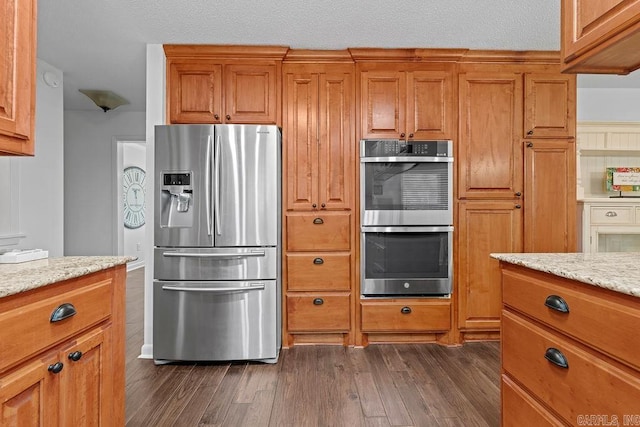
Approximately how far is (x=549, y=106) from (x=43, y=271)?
3382 millimetres

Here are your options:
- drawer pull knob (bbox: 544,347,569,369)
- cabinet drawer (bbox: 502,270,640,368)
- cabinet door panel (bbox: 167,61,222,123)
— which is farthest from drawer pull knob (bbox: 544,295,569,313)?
cabinet door panel (bbox: 167,61,222,123)

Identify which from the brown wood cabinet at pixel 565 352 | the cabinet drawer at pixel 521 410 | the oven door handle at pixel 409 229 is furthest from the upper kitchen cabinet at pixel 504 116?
the cabinet drawer at pixel 521 410

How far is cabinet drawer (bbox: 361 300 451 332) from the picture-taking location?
279 centimetres

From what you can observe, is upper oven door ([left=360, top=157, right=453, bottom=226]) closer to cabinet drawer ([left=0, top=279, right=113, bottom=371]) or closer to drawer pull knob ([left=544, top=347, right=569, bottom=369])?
drawer pull knob ([left=544, top=347, right=569, bottom=369])

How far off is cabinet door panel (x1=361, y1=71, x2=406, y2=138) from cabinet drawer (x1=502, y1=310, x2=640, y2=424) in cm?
178

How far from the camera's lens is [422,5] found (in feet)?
7.45

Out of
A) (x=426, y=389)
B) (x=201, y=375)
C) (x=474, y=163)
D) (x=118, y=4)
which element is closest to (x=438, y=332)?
(x=426, y=389)

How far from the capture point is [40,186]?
3.40 meters

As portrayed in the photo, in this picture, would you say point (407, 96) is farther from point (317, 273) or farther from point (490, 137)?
point (317, 273)

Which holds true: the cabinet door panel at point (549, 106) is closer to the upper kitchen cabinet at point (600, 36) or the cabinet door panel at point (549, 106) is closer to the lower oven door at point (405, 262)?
the lower oven door at point (405, 262)

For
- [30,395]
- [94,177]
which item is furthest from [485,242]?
[94,177]

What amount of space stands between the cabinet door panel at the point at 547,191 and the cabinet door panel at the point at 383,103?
1.05 metres

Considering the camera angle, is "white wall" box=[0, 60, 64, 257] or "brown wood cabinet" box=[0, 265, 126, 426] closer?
"brown wood cabinet" box=[0, 265, 126, 426]

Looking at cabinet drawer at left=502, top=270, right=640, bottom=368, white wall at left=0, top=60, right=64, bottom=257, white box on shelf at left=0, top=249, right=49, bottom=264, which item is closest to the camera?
cabinet drawer at left=502, top=270, right=640, bottom=368
